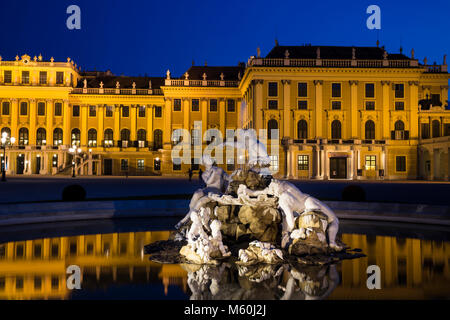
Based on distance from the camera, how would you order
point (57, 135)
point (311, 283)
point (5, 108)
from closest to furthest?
point (311, 283) < point (5, 108) < point (57, 135)

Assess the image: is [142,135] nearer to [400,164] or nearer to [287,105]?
[287,105]

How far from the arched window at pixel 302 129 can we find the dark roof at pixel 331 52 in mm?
8344

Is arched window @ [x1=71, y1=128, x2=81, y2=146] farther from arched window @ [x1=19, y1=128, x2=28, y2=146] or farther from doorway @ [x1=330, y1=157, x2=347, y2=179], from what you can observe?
doorway @ [x1=330, y1=157, x2=347, y2=179]

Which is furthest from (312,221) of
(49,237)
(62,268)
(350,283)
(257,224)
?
(49,237)

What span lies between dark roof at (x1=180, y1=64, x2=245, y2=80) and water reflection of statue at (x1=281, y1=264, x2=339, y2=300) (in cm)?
6259

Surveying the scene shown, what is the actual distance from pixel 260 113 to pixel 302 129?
5479mm

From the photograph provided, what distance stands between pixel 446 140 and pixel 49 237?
43.3m

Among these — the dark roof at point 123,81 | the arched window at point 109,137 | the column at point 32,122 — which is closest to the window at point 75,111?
the dark roof at point 123,81

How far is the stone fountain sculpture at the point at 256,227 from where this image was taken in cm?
835

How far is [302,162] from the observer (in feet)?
170

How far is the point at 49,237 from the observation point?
10.8 metres

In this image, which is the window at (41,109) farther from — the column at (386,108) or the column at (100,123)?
the column at (386,108)

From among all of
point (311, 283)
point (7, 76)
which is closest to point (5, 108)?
point (7, 76)

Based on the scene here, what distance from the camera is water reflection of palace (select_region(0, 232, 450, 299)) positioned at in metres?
6.38
